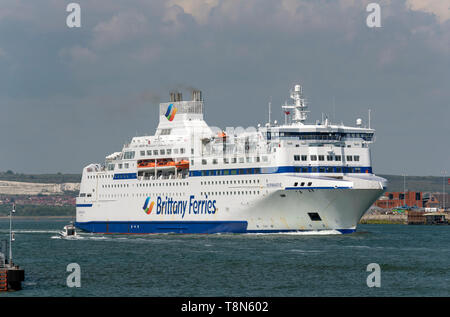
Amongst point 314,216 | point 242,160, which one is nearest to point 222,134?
point 242,160

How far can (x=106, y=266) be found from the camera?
163ft

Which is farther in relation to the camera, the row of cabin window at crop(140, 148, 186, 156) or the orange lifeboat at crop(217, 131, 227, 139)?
the row of cabin window at crop(140, 148, 186, 156)

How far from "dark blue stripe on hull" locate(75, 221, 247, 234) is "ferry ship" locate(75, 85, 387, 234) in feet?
0.29

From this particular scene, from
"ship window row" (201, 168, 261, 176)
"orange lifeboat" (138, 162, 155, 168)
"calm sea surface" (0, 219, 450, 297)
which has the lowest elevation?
"calm sea surface" (0, 219, 450, 297)

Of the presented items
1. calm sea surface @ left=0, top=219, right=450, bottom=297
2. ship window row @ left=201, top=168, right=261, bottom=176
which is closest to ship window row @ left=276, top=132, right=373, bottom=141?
ship window row @ left=201, top=168, right=261, bottom=176

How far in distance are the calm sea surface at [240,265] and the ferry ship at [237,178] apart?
2.07 metres

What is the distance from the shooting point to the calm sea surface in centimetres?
4012

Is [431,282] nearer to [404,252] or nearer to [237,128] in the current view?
[404,252]

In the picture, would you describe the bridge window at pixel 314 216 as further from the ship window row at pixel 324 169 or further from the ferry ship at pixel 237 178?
the ship window row at pixel 324 169

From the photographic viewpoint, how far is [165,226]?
75.6 m

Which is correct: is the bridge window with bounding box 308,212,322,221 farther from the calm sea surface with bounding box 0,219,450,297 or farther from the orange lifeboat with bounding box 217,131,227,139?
the orange lifeboat with bounding box 217,131,227,139

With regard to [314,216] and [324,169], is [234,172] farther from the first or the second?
[314,216]

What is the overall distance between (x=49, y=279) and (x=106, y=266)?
6172 millimetres
